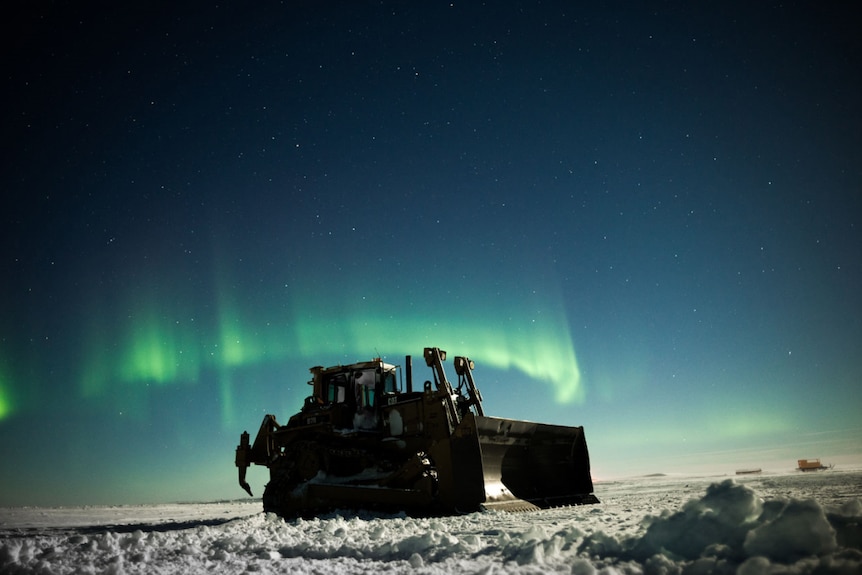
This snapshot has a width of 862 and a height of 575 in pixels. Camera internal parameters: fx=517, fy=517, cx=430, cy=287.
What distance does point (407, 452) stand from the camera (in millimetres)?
11406

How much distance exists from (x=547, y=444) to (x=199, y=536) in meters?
8.30

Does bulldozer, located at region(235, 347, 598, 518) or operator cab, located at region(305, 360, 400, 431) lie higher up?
operator cab, located at region(305, 360, 400, 431)

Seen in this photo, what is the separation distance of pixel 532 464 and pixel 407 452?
288cm

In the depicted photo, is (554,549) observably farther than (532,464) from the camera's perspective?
No

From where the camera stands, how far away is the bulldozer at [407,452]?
970 cm

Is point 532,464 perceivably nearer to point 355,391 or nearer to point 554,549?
point 355,391

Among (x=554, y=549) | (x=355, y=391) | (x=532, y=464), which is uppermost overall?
(x=355, y=391)

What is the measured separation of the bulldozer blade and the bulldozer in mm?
24

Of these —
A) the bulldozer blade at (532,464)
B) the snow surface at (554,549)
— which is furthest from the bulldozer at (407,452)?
the snow surface at (554,549)

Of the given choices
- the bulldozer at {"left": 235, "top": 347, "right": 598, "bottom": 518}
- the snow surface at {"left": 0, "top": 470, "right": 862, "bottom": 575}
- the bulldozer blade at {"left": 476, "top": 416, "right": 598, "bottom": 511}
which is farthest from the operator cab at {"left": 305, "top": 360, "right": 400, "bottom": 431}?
the snow surface at {"left": 0, "top": 470, "right": 862, "bottom": 575}

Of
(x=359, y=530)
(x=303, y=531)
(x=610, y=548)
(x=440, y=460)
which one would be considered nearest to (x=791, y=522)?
(x=610, y=548)

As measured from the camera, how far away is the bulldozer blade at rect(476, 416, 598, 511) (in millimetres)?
10383

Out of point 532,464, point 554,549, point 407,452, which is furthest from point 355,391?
point 554,549

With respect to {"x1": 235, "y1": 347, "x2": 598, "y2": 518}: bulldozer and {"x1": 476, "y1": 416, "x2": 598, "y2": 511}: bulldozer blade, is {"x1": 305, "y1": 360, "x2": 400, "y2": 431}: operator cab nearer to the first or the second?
{"x1": 235, "y1": 347, "x2": 598, "y2": 518}: bulldozer
